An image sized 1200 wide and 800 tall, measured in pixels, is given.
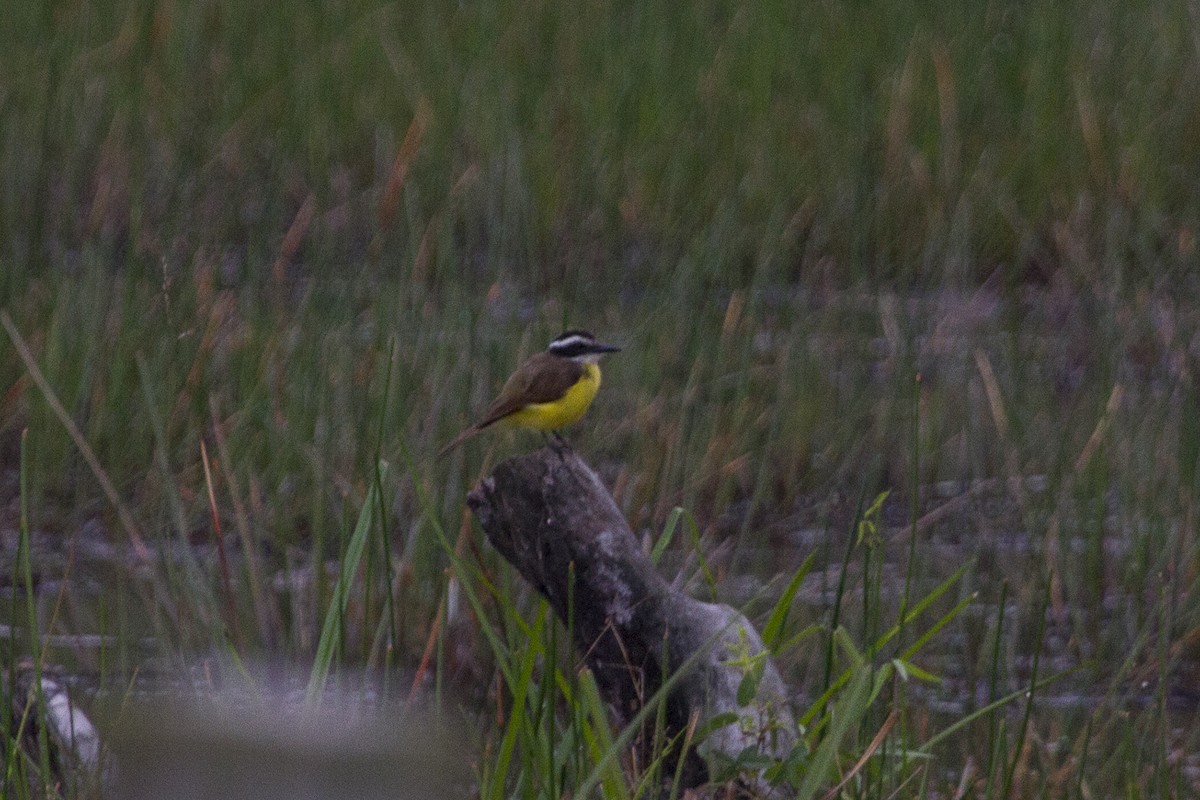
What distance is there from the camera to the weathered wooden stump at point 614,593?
2.33 metres

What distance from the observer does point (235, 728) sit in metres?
0.80

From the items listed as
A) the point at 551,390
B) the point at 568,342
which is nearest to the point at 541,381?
the point at 551,390

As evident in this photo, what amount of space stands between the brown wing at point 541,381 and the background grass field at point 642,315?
367mm

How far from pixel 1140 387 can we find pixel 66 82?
13.8 ft

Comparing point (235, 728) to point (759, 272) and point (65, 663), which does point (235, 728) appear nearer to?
point (65, 663)

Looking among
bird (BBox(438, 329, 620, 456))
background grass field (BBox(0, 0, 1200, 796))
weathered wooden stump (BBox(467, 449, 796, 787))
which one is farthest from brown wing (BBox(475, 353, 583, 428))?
weathered wooden stump (BBox(467, 449, 796, 787))

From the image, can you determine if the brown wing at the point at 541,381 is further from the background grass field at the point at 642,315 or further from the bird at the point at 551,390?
the background grass field at the point at 642,315

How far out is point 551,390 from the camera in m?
3.65

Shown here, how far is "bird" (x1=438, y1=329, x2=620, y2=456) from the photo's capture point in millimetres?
3658

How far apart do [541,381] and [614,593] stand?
135 centimetres

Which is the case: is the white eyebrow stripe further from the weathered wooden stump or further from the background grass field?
the weathered wooden stump

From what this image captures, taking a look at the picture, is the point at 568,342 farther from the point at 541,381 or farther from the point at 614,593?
the point at 614,593

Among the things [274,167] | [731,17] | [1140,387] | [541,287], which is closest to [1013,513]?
[1140,387]

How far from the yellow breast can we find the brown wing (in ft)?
0.05
